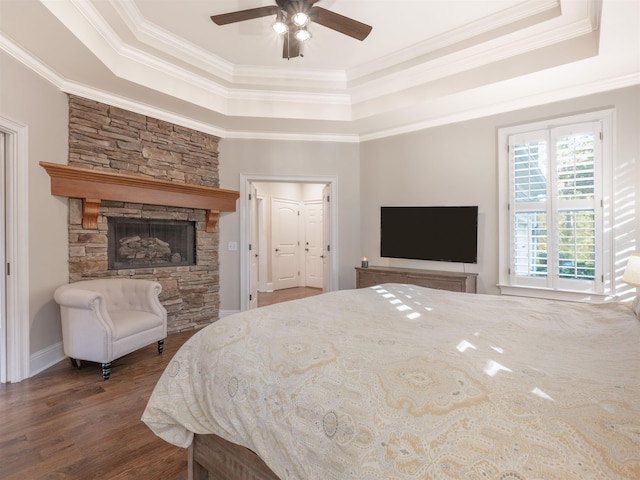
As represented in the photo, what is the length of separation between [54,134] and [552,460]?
416 cm

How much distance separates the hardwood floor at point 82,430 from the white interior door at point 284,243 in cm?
475

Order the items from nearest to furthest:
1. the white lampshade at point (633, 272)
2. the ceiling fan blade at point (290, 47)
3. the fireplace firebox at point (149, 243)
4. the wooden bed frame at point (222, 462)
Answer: the wooden bed frame at point (222, 462), the white lampshade at point (633, 272), the ceiling fan blade at point (290, 47), the fireplace firebox at point (149, 243)

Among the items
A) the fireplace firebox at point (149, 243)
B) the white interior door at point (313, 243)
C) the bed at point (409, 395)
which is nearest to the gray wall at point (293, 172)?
the fireplace firebox at point (149, 243)

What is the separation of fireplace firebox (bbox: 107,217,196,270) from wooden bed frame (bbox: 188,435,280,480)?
2873mm

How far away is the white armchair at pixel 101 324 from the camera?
2867 mm

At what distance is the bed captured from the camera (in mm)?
772

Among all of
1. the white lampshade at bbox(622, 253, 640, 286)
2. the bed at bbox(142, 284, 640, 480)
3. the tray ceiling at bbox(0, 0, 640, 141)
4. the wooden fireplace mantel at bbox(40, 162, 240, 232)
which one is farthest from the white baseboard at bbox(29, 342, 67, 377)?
the white lampshade at bbox(622, 253, 640, 286)

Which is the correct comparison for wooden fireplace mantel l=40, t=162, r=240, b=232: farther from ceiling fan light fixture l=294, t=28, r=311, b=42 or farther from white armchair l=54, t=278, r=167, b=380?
ceiling fan light fixture l=294, t=28, r=311, b=42

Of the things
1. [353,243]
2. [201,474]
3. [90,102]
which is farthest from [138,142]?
[201,474]

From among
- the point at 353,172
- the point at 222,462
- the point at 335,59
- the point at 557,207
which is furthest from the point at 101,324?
the point at 557,207

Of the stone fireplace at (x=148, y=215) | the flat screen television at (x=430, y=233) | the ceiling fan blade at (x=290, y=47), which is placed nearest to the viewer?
the ceiling fan blade at (x=290, y=47)

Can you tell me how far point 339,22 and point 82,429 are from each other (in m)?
3.21

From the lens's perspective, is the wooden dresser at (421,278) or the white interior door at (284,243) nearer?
the wooden dresser at (421,278)

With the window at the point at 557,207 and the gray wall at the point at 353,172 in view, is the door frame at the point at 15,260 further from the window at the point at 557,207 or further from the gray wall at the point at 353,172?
the window at the point at 557,207
